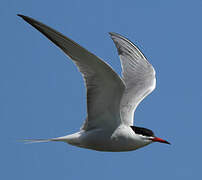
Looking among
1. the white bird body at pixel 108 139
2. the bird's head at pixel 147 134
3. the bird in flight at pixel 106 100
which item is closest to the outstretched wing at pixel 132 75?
the bird in flight at pixel 106 100

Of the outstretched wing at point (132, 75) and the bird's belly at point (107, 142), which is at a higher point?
the outstretched wing at point (132, 75)

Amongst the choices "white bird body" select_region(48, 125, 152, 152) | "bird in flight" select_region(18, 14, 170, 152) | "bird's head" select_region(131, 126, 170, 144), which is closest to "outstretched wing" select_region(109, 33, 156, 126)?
"bird in flight" select_region(18, 14, 170, 152)

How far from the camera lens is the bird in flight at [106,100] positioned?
5598 millimetres

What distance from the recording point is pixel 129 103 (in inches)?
313

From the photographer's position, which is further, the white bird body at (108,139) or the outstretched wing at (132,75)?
the outstretched wing at (132,75)

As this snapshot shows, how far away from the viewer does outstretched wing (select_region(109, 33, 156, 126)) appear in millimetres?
7945

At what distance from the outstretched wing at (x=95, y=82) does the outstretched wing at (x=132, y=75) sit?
98cm

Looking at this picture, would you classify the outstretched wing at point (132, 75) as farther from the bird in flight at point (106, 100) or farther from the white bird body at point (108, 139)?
the white bird body at point (108, 139)

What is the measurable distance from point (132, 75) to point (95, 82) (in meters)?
2.58

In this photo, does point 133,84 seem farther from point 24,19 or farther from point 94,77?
point 24,19

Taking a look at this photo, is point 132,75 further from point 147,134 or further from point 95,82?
point 95,82

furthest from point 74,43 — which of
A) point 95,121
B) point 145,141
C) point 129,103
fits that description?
point 129,103

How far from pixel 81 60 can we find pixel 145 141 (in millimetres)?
1822

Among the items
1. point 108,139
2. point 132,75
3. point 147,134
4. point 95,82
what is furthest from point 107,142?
point 132,75
